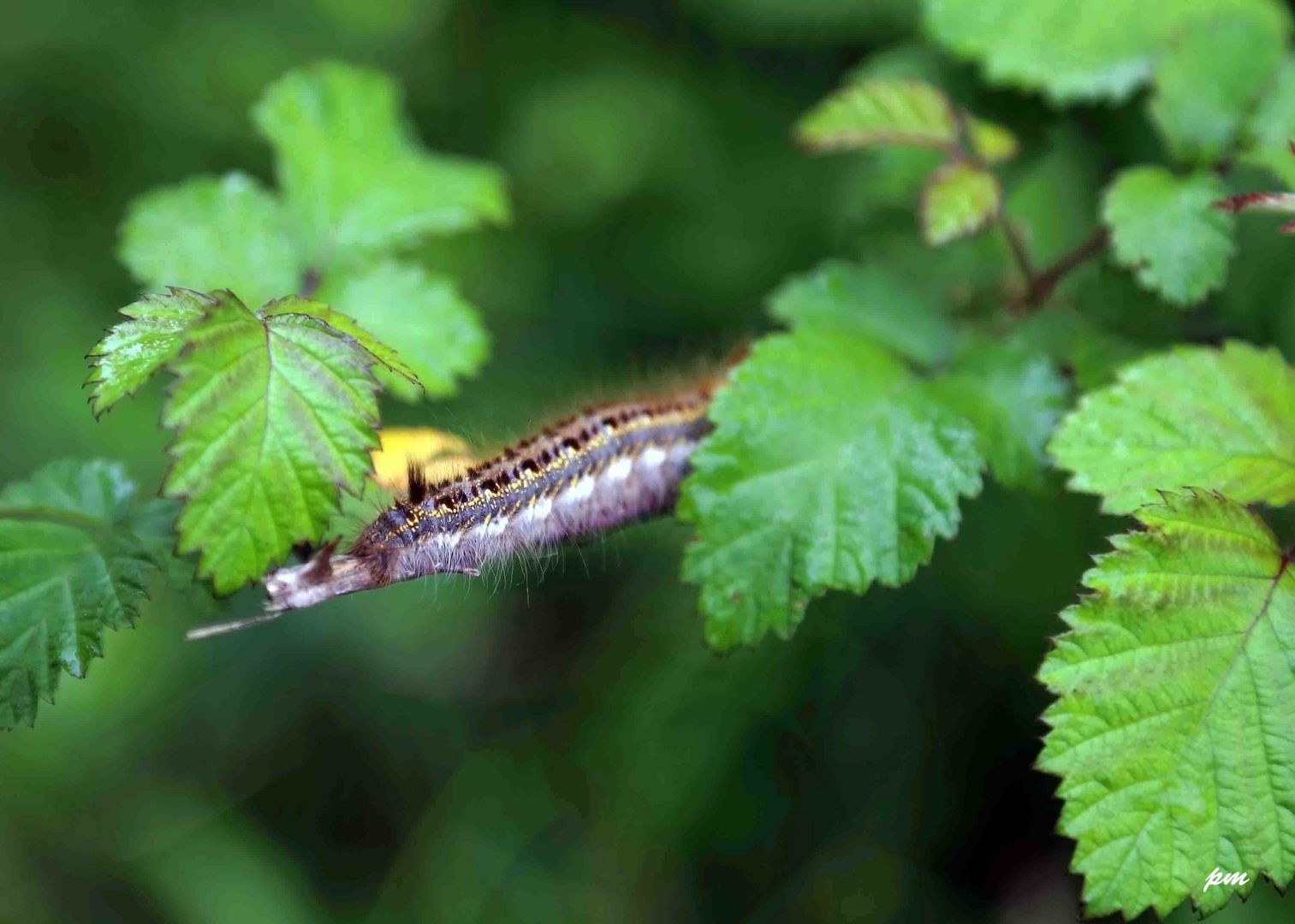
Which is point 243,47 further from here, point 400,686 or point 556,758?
point 556,758

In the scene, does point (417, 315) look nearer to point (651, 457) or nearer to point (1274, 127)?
point (651, 457)

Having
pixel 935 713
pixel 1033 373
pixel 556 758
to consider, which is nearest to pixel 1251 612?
pixel 1033 373

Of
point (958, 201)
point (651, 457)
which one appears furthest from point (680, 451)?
point (958, 201)

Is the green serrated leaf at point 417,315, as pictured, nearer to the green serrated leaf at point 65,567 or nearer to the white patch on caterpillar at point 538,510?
the white patch on caterpillar at point 538,510

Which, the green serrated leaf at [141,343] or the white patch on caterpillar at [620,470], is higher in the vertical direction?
the green serrated leaf at [141,343]

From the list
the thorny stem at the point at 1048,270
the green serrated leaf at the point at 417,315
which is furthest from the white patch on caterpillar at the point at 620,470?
the thorny stem at the point at 1048,270

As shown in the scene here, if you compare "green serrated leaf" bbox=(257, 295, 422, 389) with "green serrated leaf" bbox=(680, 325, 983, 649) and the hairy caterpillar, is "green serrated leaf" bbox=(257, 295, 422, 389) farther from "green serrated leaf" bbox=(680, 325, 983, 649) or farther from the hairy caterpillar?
"green serrated leaf" bbox=(680, 325, 983, 649)
